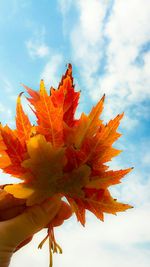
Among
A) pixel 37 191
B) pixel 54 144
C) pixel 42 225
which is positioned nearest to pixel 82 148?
pixel 54 144

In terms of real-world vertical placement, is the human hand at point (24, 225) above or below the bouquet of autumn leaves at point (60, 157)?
below

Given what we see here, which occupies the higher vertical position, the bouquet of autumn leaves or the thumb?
the bouquet of autumn leaves

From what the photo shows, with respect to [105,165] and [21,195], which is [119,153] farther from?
[21,195]

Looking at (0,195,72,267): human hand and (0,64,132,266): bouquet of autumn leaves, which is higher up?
(0,64,132,266): bouquet of autumn leaves

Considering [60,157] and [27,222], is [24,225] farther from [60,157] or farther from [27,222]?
[60,157]
